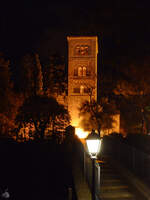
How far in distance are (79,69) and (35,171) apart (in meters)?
19.5

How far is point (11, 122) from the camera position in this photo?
29.3m

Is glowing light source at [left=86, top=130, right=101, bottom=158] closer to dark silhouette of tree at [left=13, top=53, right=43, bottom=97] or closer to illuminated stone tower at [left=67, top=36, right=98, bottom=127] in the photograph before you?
dark silhouette of tree at [left=13, top=53, right=43, bottom=97]

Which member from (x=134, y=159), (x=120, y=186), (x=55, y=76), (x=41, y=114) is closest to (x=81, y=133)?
(x=55, y=76)

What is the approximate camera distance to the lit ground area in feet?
49.9

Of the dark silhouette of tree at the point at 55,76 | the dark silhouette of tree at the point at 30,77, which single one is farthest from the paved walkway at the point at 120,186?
the dark silhouette of tree at the point at 55,76

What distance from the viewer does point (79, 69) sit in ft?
117

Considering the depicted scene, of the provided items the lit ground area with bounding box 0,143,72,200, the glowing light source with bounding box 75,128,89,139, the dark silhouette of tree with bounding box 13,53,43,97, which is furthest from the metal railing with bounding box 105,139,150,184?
the dark silhouette of tree with bounding box 13,53,43,97

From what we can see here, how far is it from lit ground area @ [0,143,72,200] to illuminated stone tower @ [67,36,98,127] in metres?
14.6

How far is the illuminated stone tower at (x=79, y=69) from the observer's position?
35.6 metres

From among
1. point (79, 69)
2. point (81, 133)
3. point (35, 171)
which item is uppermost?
point (79, 69)

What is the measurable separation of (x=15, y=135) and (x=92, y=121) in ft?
28.1

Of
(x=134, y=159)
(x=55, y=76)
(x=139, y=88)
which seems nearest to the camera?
(x=134, y=159)

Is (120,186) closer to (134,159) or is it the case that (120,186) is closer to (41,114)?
(134,159)

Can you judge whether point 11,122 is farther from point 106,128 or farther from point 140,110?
point 140,110
